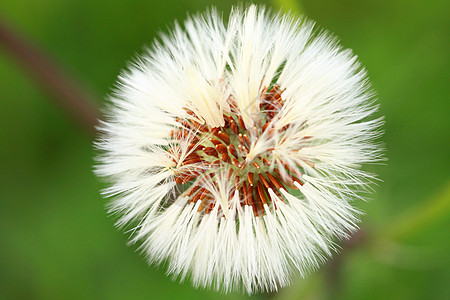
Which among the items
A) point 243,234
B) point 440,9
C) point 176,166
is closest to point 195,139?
point 176,166

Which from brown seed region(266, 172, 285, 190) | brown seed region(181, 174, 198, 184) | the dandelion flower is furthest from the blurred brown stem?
brown seed region(266, 172, 285, 190)

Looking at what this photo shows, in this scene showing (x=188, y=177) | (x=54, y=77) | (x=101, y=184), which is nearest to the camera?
(x=188, y=177)

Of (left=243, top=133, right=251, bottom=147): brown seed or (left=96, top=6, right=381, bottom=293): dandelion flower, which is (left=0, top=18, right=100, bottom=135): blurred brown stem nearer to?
(left=96, top=6, right=381, bottom=293): dandelion flower

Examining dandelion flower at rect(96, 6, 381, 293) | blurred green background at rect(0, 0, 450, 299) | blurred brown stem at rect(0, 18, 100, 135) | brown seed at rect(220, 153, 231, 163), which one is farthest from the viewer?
blurred brown stem at rect(0, 18, 100, 135)

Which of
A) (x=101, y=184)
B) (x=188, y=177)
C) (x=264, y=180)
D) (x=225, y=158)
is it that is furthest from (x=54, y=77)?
(x=264, y=180)

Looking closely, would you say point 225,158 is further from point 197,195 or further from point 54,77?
point 54,77

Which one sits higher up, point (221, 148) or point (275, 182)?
point (221, 148)

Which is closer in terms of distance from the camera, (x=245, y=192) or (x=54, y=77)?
(x=245, y=192)

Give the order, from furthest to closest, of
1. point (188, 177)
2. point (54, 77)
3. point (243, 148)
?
point (54, 77)
point (188, 177)
point (243, 148)

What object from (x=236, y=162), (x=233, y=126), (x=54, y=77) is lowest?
(x=236, y=162)
